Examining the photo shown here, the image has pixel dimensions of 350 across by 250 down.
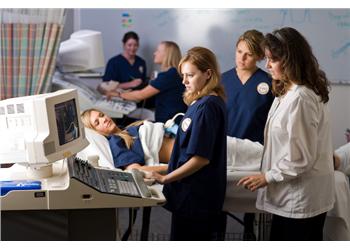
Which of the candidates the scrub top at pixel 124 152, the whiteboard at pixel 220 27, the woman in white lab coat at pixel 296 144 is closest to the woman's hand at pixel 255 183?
the woman in white lab coat at pixel 296 144

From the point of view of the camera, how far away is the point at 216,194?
2387mm

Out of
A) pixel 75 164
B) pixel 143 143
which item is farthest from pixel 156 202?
pixel 143 143

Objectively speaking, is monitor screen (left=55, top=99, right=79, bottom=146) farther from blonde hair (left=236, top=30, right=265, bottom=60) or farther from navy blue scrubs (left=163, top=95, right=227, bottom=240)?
blonde hair (left=236, top=30, right=265, bottom=60)

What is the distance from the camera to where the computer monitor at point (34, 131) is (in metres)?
1.96

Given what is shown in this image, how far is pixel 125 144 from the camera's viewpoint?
2.83 metres

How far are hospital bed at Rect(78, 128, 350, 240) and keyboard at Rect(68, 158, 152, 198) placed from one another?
1.04ft

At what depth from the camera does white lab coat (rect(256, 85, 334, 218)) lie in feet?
7.05

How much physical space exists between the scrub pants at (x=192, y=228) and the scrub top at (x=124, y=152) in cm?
46

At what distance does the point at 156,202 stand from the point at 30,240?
487 mm

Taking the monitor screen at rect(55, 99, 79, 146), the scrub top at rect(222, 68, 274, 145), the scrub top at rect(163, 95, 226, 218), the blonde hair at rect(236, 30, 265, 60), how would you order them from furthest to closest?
the scrub top at rect(222, 68, 274, 145) → the blonde hair at rect(236, 30, 265, 60) → the scrub top at rect(163, 95, 226, 218) → the monitor screen at rect(55, 99, 79, 146)

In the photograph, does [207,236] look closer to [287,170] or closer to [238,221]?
[287,170]

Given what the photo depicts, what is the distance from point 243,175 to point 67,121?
3.20ft

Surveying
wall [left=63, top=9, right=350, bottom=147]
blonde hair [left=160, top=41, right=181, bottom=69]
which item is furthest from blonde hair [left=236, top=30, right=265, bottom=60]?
wall [left=63, top=9, right=350, bottom=147]

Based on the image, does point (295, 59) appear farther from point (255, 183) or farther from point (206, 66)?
point (255, 183)
